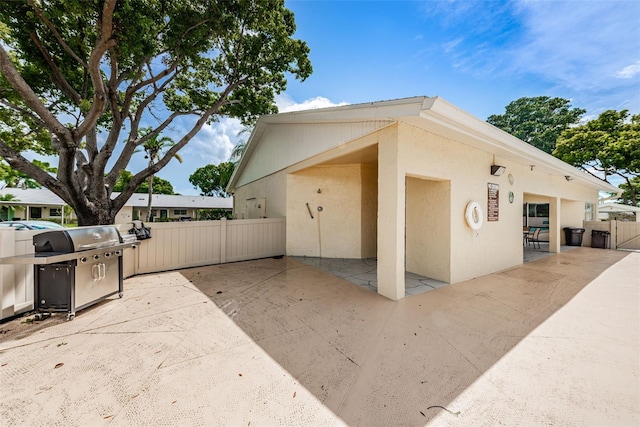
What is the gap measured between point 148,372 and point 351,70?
844cm

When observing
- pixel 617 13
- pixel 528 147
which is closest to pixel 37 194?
pixel 528 147

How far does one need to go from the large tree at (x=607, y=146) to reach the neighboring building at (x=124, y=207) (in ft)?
105

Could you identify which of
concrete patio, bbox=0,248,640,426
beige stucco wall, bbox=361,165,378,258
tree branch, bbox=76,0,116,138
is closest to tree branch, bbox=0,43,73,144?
tree branch, bbox=76,0,116,138

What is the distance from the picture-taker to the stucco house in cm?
413

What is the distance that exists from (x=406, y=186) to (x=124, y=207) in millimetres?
Answer: 27634

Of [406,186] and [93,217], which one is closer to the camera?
[406,186]

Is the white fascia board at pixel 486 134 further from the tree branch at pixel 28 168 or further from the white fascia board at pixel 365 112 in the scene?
the tree branch at pixel 28 168

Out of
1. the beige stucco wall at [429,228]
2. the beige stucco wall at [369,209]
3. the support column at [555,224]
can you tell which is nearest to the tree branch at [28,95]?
the beige stucco wall at [369,209]

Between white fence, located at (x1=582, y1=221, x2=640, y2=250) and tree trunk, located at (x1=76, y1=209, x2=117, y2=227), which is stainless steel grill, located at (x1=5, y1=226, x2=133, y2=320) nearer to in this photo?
tree trunk, located at (x1=76, y1=209, x2=117, y2=227)

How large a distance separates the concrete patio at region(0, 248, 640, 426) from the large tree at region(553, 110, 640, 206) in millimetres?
16666

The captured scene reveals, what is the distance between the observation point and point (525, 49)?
7059 mm

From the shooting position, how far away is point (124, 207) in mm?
23094

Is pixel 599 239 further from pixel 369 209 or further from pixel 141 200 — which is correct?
pixel 141 200

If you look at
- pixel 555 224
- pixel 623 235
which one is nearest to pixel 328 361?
pixel 555 224
